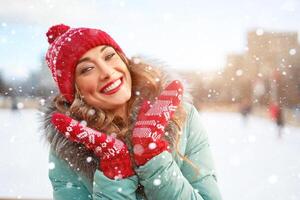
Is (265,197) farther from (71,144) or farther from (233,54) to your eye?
(233,54)

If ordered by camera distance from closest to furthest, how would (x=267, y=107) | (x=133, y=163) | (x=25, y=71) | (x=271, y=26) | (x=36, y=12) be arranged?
1. (x=133, y=163)
2. (x=36, y=12)
3. (x=25, y=71)
4. (x=271, y=26)
5. (x=267, y=107)

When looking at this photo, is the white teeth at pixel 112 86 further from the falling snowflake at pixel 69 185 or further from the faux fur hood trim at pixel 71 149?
the falling snowflake at pixel 69 185

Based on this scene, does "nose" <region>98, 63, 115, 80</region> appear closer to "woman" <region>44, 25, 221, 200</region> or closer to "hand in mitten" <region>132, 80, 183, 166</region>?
"woman" <region>44, 25, 221, 200</region>

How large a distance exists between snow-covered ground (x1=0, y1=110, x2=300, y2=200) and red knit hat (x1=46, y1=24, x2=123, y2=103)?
15cm

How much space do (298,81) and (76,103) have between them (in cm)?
385

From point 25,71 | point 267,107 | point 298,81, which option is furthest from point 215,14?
point 25,71

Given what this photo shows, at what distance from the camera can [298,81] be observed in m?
4.60

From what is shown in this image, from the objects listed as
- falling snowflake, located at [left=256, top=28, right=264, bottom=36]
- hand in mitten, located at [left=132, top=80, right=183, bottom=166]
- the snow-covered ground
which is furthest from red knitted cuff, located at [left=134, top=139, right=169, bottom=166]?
falling snowflake, located at [left=256, top=28, right=264, bottom=36]

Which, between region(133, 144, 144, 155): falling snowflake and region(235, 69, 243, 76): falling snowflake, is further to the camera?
region(235, 69, 243, 76): falling snowflake

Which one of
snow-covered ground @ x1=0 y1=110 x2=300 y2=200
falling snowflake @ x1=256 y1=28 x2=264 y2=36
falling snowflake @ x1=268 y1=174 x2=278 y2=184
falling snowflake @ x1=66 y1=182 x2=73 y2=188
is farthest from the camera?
falling snowflake @ x1=256 y1=28 x2=264 y2=36

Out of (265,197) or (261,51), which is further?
(261,51)

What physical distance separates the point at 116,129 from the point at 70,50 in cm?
19

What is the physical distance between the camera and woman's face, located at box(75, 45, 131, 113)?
1.02 m

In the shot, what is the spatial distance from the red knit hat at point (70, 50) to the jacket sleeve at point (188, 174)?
231 mm
